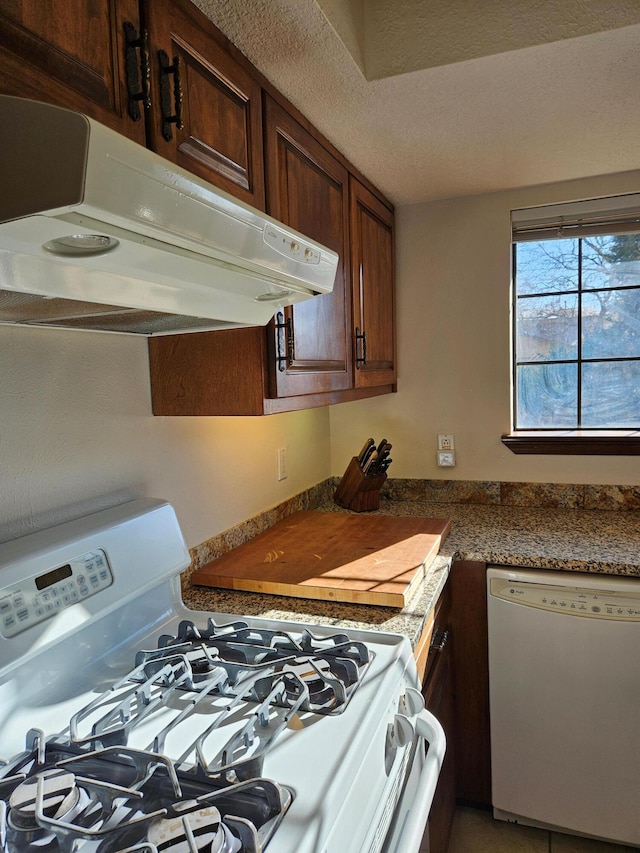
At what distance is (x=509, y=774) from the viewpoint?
187cm

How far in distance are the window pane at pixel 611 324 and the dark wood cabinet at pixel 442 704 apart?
1.12 m

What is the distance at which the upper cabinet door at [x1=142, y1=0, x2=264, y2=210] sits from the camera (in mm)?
981

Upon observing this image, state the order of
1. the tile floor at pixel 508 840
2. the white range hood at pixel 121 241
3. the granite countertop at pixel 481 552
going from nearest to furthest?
the white range hood at pixel 121 241 → the granite countertop at pixel 481 552 → the tile floor at pixel 508 840

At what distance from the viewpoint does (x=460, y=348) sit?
240 cm

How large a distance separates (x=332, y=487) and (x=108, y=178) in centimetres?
209

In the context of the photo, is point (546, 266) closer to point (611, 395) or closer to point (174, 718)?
point (611, 395)

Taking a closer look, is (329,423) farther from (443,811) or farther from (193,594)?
(443,811)

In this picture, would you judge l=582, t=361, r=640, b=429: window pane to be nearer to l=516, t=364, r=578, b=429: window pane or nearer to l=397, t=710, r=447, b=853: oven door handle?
l=516, t=364, r=578, b=429: window pane

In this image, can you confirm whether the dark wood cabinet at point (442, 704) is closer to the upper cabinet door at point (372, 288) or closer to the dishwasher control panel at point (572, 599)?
the dishwasher control panel at point (572, 599)

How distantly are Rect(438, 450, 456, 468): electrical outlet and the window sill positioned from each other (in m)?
0.21

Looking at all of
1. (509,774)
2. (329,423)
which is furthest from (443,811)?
(329,423)

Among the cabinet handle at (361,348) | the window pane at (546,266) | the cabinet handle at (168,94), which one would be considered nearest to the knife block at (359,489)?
the cabinet handle at (361,348)

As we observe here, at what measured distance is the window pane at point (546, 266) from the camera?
2.29 m

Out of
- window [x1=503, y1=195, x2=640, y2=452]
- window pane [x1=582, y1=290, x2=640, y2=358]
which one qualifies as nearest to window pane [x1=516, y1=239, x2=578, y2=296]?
window [x1=503, y1=195, x2=640, y2=452]
